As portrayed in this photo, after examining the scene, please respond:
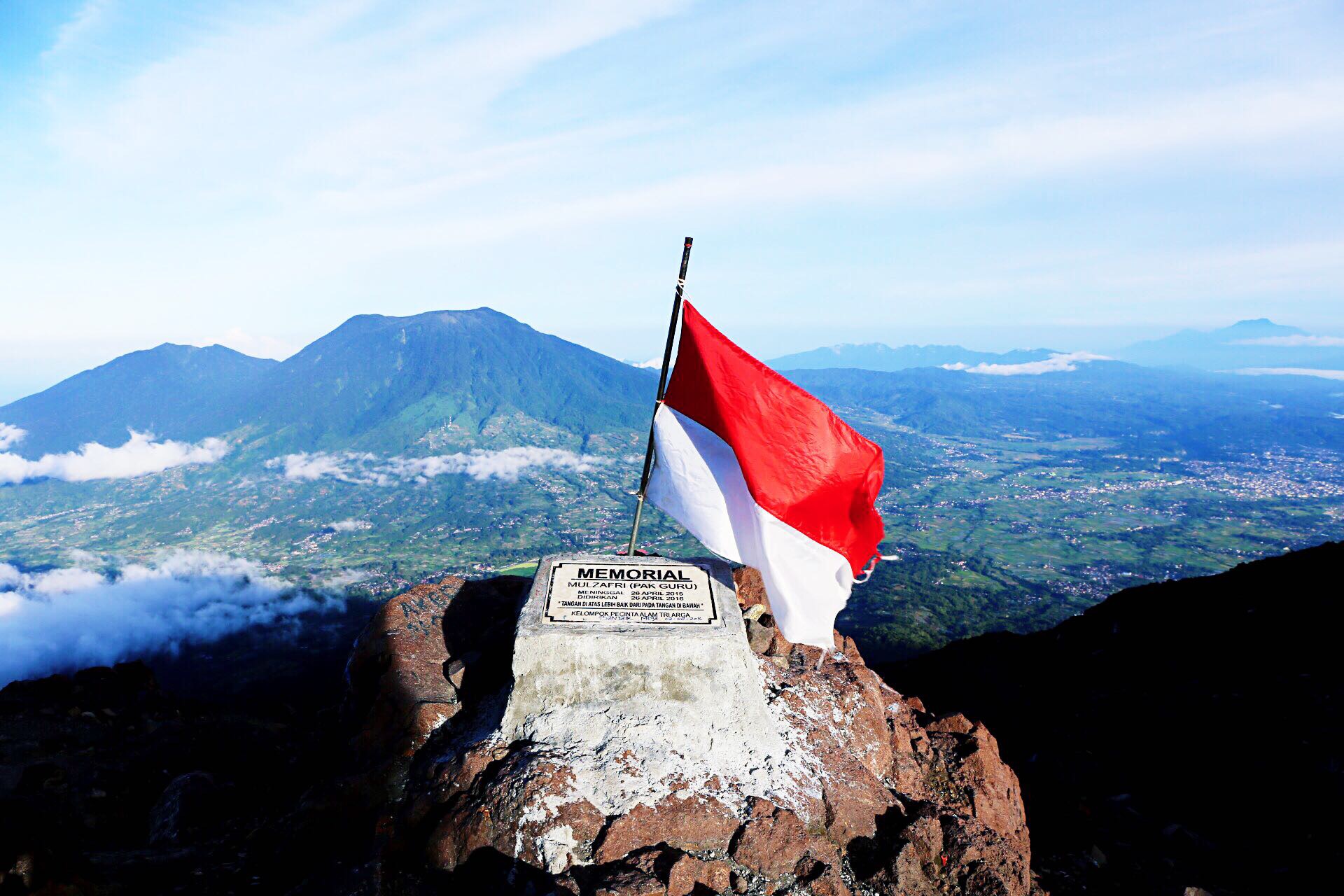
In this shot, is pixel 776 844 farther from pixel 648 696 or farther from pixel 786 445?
pixel 786 445

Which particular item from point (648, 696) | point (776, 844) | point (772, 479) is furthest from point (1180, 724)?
point (648, 696)

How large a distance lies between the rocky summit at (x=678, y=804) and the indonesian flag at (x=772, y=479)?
1389 mm

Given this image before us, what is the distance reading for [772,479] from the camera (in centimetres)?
854

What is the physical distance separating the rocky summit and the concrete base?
0.16 meters

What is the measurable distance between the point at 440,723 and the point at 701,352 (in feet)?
20.4

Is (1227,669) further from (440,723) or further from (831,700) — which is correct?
(440,723)

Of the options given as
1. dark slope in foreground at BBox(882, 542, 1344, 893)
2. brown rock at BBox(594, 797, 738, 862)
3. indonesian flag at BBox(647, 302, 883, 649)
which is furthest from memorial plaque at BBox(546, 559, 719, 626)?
dark slope in foreground at BBox(882, 542, 1344, 893)

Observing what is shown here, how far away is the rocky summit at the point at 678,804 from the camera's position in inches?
264

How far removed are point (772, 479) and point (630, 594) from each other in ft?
8.85

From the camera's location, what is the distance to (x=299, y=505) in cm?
18050

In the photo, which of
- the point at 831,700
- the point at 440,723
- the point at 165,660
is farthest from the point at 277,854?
the point at 165,660

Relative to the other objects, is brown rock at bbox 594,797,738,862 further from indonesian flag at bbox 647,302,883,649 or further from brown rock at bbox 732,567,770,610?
brown rock at bbox 732,567,770,610

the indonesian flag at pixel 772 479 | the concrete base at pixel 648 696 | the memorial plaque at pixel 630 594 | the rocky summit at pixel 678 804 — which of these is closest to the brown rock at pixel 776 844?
the rocky summit at pixel 678 804

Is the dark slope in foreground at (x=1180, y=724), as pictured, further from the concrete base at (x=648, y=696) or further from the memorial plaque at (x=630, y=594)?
the memorial plaque at (x=630, y=594)
